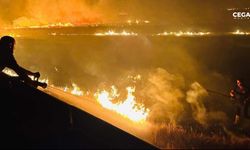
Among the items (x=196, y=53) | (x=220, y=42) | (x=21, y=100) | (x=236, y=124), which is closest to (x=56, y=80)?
(x=196, y=53)

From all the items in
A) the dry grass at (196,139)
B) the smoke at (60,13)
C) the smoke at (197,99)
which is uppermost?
Result: the smoke at (60,13)

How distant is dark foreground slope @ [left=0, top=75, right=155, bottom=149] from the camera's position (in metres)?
5.62

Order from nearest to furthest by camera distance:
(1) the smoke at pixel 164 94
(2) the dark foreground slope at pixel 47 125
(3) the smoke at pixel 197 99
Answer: (2) the dark foreground slope at pixel 47 125
(1) the smoke at pixel 164 94
(3) the smoke at pixel 197 99

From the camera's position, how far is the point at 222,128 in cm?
1123

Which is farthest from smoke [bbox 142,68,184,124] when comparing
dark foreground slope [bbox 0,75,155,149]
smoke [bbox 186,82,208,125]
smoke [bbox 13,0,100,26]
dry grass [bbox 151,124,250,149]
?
smoke [bbox 13,0,100,26]

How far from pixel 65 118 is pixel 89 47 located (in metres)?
11.3

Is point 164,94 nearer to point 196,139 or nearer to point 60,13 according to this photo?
point 196,139

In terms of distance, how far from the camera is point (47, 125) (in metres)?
5.93

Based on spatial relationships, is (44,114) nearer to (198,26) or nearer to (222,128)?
(222,128)

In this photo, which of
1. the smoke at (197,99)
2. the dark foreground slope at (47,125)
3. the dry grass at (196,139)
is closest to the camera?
the dark foreground slope at (47,125)

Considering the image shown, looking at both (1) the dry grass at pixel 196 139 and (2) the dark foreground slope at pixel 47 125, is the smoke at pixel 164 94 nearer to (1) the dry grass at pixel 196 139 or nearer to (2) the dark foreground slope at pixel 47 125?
(1) the dry grass at pixel 196 139

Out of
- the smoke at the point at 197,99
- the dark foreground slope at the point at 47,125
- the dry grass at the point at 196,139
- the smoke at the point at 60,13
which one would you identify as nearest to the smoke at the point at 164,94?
the smoke at the point at 197,99

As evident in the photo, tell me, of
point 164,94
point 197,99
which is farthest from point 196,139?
point 164,94

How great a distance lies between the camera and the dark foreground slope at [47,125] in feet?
18.4
